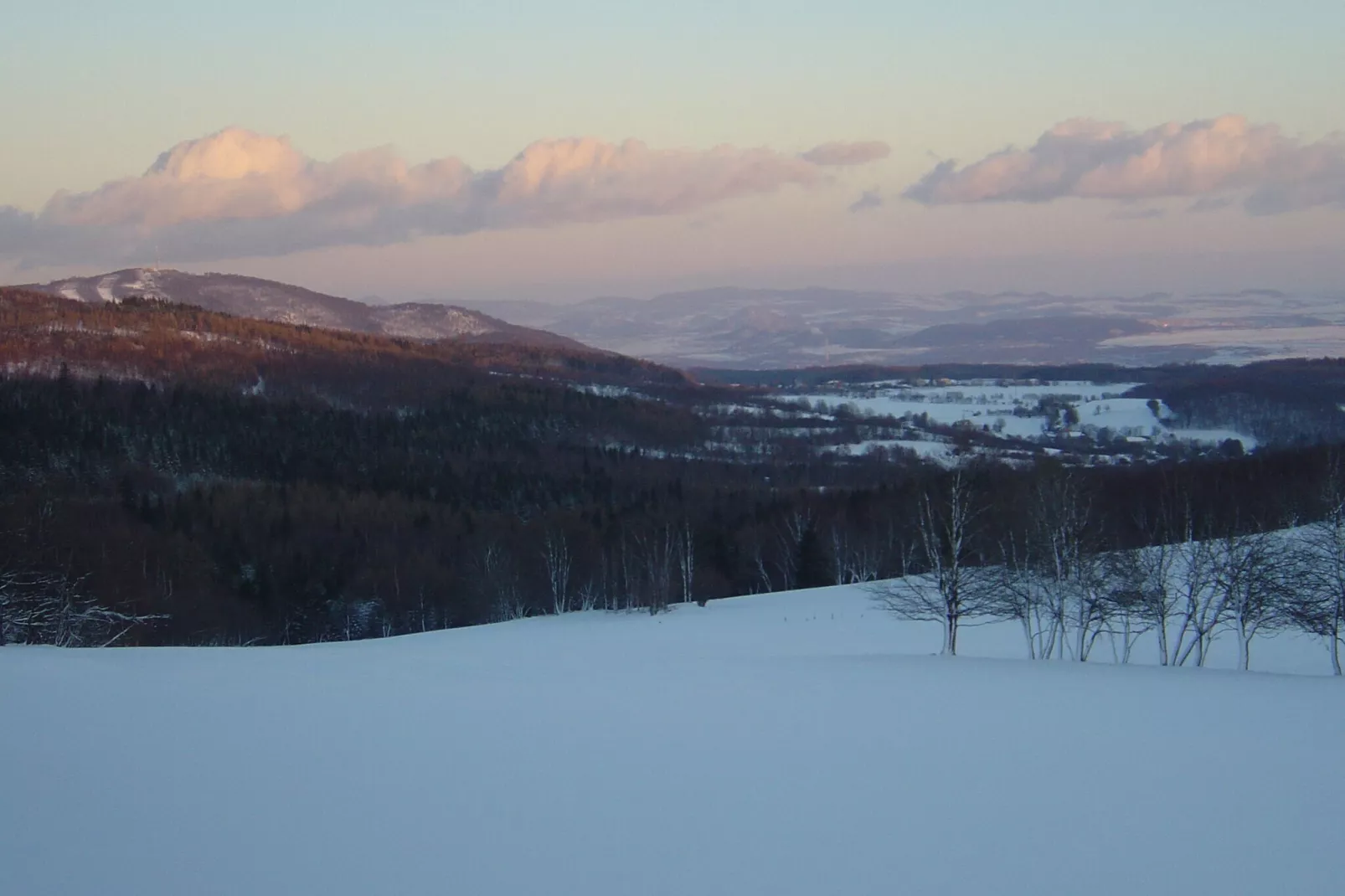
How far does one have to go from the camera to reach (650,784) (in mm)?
9586

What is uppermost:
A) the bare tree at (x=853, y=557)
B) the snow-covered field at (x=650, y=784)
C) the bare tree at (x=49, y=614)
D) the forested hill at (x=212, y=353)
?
the forested hill at (x=212, y=353)

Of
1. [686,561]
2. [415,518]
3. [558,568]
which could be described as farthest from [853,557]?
[415,518]

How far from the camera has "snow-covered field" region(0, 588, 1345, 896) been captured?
7.66 metres

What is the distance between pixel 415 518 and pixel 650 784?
5244 centimetres

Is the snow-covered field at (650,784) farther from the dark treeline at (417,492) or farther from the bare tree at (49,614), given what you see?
the dark treeline at (417,492)

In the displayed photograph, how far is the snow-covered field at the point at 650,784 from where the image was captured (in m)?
7.66

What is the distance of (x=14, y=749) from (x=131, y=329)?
127889mm

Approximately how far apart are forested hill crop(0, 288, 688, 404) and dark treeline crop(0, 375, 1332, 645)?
12.1m

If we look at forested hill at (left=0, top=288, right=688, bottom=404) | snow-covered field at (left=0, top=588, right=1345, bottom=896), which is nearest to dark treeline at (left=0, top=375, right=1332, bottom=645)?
forested hill at (left=0, top=288, right=688, bottom=404)

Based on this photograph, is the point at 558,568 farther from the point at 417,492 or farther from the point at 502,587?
the point at 417,492

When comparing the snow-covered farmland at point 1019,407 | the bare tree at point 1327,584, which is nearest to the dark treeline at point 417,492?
the bare tree at point 1327,584

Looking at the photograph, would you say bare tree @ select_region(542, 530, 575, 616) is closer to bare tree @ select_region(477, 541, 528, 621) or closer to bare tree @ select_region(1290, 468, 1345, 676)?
bare tree @ select_region(477, 541, 528, 621)

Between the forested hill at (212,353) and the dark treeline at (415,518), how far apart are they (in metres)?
12.1

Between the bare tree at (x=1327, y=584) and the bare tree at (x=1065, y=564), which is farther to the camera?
the bare tree at (x=1065, y=564)
